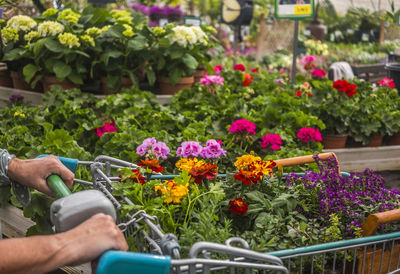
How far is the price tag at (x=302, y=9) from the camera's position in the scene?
4.00m

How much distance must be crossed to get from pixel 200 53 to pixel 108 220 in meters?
3.71

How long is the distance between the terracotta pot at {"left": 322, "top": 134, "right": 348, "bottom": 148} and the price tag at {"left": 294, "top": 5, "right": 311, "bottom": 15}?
3.99 feet

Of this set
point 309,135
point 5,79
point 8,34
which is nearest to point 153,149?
point 309,135

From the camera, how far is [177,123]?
9.89 feet

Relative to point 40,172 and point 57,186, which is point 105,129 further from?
point 57,186

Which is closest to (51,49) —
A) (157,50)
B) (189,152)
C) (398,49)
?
(157,50)

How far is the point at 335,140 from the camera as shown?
3.51 metres

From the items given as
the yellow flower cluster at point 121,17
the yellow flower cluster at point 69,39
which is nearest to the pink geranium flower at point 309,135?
the yellow flower cluster at point 69,39

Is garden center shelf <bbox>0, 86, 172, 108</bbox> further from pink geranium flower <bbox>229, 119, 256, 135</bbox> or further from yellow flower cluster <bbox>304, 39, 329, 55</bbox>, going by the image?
yellow flower cluster <bbox>304, 39, 329, 55</bbox>

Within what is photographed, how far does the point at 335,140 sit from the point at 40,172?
2.72 meters

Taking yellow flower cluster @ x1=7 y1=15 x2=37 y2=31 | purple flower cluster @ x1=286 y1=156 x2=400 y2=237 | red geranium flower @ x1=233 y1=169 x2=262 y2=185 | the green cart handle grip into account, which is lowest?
purple flower cluster @ x1=286 y1=156 x2=400 y2=237

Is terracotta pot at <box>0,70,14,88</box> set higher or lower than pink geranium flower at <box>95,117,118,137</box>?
higher

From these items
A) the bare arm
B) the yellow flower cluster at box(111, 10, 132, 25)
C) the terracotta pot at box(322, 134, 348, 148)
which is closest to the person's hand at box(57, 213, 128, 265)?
the bare arm

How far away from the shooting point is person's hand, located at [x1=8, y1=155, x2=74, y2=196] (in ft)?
4.13
